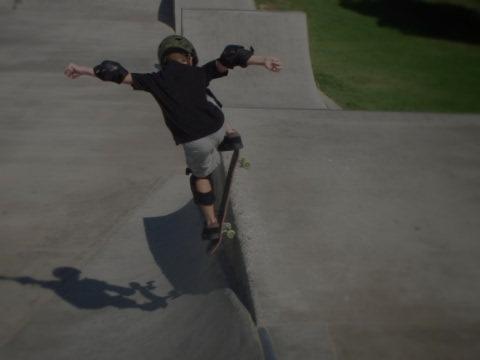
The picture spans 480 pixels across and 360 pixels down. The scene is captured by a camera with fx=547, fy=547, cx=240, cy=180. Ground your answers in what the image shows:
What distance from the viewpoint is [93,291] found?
5656 millimetres

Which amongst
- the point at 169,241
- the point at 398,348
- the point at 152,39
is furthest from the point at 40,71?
the point at 398,348

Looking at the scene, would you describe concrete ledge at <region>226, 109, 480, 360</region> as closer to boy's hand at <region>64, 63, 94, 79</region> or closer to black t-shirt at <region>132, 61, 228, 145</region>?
black t-shirt at <region>132, 61, 228, 145</region>

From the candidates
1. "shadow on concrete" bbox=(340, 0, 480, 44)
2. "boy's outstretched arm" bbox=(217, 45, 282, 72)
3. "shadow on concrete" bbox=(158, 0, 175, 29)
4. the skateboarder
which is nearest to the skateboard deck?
the skateboarder

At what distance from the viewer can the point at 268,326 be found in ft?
12.8

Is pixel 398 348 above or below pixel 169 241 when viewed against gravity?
above

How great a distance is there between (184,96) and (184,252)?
8.08 feet

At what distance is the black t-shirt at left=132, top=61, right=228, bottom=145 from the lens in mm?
4090

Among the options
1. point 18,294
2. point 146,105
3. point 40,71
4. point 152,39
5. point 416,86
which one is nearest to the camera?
point 18,294

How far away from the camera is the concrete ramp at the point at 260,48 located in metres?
11.0

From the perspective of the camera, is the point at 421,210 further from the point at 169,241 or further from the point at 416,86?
the point at 416,86

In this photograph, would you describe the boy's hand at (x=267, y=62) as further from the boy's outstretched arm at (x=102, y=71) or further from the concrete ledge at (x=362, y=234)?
the concrete ledge at (x=362, y=234)

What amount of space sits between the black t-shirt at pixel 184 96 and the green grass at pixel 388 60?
824cm

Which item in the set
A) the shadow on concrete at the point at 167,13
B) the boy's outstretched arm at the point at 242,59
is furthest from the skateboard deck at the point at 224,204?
the shadow on concrete at the point at 167,13

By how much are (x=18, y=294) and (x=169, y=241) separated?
5.64ft
